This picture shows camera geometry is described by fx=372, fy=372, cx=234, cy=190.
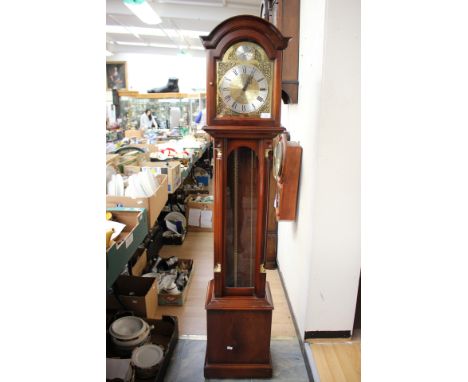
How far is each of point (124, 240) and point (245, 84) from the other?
1.02 m

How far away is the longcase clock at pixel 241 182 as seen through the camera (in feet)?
6.47

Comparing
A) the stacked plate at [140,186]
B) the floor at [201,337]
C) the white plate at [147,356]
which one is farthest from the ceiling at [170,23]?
the white plate at [147,356]

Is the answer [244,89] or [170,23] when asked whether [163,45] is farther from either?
[244,89]

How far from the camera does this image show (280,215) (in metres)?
2.73

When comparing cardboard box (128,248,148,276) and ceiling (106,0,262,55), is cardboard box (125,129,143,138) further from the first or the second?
cardboard box (128,248,148,276)

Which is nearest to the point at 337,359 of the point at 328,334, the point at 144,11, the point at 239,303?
the point at 328,334

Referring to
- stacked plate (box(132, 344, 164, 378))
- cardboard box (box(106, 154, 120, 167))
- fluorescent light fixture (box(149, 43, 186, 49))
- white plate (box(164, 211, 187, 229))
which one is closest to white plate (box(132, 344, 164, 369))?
stacked plate (box(132, 344, 164, 378))

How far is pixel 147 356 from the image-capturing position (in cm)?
218

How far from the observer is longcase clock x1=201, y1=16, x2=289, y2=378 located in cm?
197
